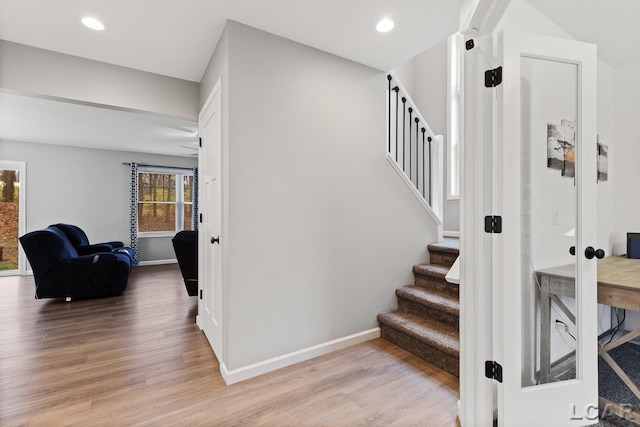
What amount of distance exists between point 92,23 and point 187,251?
2506 millimetres

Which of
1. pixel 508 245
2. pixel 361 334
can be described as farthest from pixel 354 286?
pixel 508 245

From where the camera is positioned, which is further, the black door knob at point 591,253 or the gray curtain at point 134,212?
the gray curtain at point 134,212

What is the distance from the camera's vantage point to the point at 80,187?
229 inches

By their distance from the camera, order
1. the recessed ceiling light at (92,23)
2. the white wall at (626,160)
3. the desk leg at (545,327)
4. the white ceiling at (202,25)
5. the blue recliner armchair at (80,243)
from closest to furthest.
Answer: the desk leg at (545,327), the white ceiling at (202,25), the recessed ceiling light at (92,23), the white wall at (626,160), the blue recliner armchair at (80,243)

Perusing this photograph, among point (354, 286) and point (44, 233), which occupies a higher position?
point (44, 233)

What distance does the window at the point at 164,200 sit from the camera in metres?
6.43

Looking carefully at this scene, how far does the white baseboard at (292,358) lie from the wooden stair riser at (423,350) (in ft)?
0.44

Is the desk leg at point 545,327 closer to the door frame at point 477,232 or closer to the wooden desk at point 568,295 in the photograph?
the wooden desk at point 568,295

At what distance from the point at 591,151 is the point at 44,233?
5.38 metres

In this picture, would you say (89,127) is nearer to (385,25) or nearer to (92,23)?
(92,23)

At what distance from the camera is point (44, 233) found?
3676 mm

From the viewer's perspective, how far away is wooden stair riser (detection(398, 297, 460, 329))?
2295mm

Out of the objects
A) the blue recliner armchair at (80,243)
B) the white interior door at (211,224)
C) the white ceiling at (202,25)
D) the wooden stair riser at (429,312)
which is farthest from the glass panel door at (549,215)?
the blue recliner armchair at (80,243)

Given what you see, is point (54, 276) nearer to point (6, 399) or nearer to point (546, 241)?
point (6, 399)
